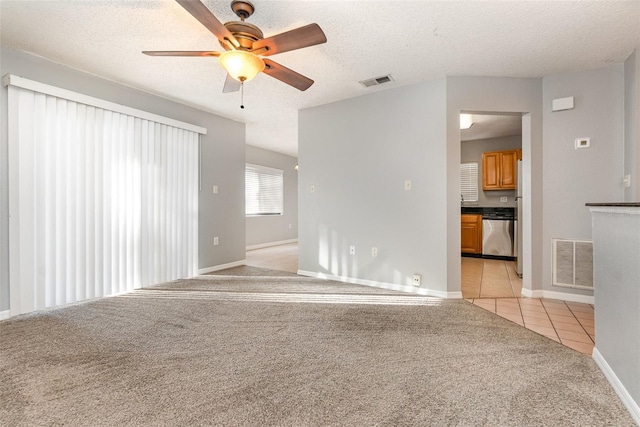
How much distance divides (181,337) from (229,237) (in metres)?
2.73

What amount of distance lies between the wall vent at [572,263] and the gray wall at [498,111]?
14cm

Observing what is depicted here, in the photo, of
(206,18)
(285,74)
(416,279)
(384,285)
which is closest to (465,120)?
(416,279)

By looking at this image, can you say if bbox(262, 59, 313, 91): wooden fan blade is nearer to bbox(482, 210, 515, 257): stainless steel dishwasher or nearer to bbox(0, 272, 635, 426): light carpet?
bbox(0, 272, 635, 426): light carpet

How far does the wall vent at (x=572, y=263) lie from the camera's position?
9.75ft

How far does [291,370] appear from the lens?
1.71 meters

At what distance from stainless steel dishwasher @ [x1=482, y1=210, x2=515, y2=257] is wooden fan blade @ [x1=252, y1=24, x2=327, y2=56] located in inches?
193

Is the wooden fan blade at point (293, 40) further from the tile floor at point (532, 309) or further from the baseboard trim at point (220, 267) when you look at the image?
the baseboard trim at point (220, 267)

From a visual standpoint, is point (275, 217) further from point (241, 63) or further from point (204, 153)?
point (241, 63)

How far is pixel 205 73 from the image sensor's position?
3059 mm

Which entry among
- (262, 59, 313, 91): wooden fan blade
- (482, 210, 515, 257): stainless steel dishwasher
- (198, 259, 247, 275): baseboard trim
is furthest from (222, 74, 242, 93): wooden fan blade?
(482, 210, 515, 257): stainless steel dishwasher

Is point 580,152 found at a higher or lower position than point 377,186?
higher

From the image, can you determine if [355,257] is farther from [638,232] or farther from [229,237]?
[638,232]

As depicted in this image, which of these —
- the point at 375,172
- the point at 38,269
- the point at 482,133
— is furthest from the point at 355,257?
the point at 482,133

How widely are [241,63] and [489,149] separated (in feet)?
18.1
